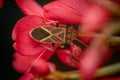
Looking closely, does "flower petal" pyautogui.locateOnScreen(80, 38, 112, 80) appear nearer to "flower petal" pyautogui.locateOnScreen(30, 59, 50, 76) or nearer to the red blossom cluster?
the red blossom cluster

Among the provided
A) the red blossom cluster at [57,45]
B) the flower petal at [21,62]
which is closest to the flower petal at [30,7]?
the red blossom cluster at [57,45]

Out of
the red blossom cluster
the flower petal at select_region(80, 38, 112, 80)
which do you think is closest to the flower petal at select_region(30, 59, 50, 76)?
the red blossom cluster

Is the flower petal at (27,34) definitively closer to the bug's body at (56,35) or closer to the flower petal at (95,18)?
the bug's body at (56,35)

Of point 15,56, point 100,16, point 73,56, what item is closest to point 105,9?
point 100,16

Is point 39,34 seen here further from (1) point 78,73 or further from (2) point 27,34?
(1) point 78,73

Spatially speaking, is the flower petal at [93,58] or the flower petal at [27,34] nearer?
the flower petal at [93,58]

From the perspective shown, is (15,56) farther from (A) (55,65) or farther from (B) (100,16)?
(B) (100,16)
